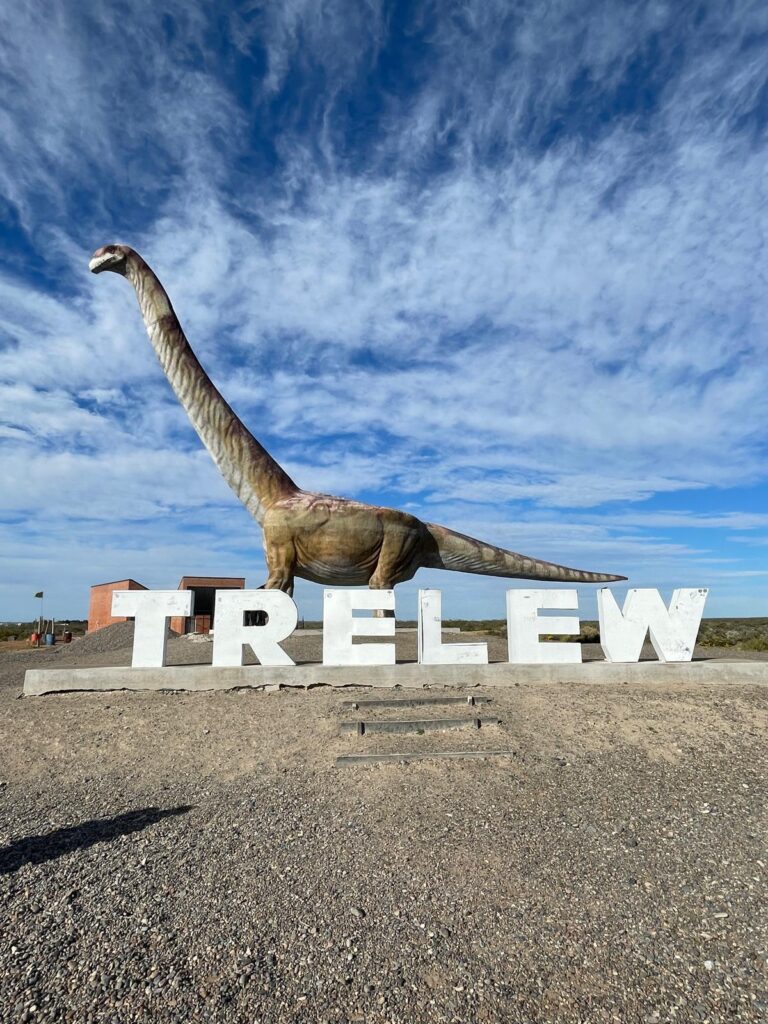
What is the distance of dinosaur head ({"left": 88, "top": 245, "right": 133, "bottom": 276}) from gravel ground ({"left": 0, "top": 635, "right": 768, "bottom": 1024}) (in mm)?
7821

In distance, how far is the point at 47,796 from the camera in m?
6.03

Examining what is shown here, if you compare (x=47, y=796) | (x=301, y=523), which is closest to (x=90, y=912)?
(x=47, y=796)

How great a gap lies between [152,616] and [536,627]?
6.17m

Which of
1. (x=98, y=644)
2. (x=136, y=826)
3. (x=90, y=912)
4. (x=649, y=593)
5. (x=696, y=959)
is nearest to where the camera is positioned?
(x=696, y=959)

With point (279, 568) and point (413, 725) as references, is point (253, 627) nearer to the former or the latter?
point (279, 568)

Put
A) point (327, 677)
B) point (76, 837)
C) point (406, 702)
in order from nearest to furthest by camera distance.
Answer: point (76, 837) → point (406, 702) → point (327, 677)

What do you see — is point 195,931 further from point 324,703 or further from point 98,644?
point 98,644

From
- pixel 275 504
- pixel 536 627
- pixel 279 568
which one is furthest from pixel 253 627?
pixel 536 627

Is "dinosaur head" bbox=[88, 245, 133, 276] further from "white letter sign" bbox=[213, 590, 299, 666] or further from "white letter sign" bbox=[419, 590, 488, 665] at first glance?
"white letter sign" bbox=[419, 590, 488, 665]

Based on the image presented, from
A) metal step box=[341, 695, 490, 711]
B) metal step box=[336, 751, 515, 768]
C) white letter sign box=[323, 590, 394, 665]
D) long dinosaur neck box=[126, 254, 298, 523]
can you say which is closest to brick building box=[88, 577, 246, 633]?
long dinosaur neck box=[126, 254, 298, 523]

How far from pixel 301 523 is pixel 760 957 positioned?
27.7 feet

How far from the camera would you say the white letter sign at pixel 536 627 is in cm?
1016

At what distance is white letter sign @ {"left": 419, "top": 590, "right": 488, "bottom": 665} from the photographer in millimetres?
9930

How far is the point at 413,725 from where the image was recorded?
24.6 feet
